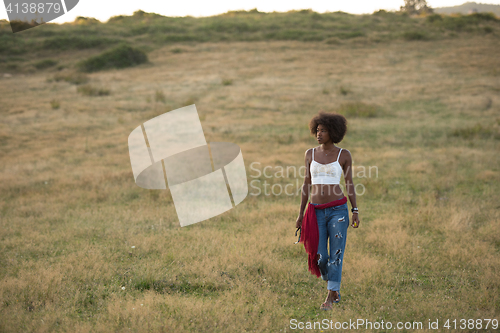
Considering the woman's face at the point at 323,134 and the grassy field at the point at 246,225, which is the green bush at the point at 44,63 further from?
the woman's face at the point at 323,134

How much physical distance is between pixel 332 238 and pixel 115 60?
37.6 meters

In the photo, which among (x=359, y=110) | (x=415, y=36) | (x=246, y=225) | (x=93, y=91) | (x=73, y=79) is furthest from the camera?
(x=415, y=36)

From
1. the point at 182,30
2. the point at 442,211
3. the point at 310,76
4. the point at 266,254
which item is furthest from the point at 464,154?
the point at 182,30

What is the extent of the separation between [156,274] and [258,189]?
417 cm

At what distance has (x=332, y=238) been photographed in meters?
3.57

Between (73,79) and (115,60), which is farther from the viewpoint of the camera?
(115,60)

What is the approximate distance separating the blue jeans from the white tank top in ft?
0.86

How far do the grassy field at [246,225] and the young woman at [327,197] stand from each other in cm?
64

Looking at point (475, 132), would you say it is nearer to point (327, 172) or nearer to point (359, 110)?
point (359, 110)

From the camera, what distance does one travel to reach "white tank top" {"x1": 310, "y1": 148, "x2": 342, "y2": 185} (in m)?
3.48

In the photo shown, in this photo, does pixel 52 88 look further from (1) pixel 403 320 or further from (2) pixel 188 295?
(1) pixel 403 320

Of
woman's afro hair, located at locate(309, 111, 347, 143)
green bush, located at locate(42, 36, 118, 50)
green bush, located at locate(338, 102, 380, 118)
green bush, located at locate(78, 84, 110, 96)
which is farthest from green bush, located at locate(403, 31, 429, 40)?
woman's afro hair, located at locate(309, 111, 347, 143)

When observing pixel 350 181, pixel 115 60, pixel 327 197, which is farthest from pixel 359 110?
pixel 115 60

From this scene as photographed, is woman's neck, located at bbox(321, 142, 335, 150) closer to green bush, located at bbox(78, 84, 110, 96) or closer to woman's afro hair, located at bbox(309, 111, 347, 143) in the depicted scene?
woman's afro hair, located at bbox(309, 111, 347, 143)
